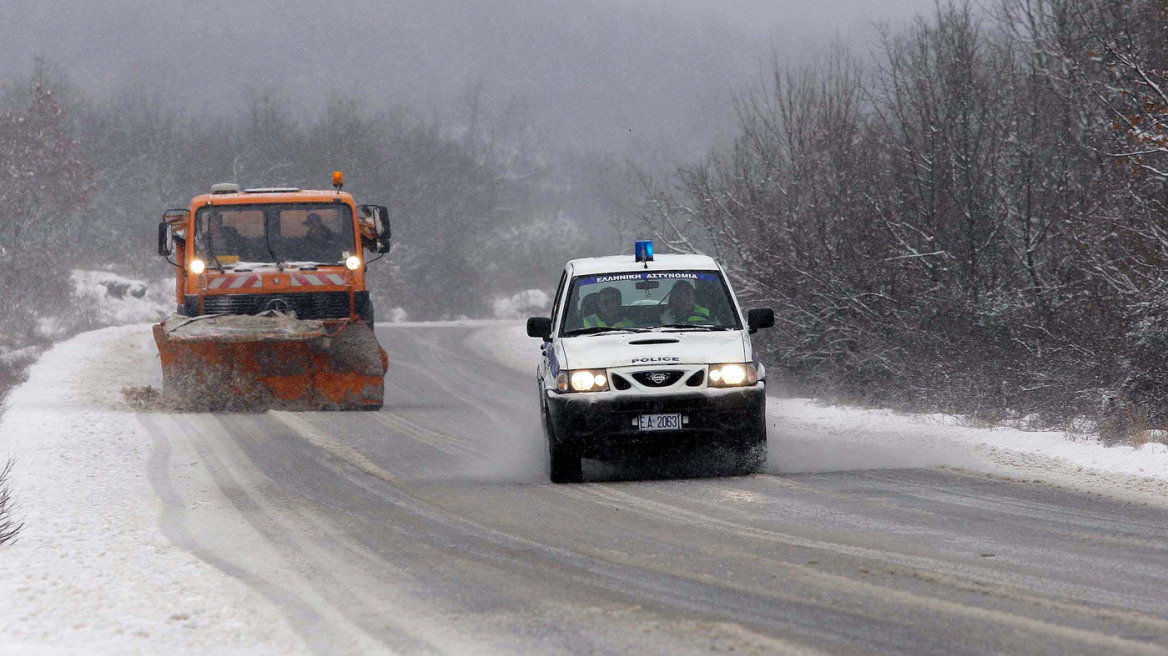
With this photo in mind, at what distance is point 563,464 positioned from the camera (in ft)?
33.6

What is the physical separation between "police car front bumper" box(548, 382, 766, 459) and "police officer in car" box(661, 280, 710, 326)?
45.9 inches

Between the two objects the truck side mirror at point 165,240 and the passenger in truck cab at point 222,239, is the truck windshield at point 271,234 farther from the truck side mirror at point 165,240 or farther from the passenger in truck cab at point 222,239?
the truck side mirror at point 165,240

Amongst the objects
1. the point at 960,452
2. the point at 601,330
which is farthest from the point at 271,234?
the point at 960,452

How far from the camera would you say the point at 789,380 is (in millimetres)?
20469

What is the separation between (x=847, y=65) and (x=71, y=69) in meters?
125

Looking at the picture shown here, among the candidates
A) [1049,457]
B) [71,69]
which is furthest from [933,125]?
[71,69]

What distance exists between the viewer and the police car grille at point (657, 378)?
10.0 m

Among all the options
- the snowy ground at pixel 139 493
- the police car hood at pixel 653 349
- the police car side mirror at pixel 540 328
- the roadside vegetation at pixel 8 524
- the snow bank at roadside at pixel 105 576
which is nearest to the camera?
the snow bank at roadside at pixel 105 576

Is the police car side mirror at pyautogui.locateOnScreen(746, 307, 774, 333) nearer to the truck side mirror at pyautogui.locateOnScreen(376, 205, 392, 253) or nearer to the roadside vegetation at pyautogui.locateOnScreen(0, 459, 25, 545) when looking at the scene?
the roadside vegetation at pyautogui.locateOnScreen(0, 459, 25, 545)

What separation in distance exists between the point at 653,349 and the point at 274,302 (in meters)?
7.94

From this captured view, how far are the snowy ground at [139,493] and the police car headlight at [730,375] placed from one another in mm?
1092

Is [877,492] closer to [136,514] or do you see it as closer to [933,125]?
[136,514]

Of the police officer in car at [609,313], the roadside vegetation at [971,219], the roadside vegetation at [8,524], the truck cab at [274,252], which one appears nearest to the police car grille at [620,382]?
the police officer in car at [609,313]

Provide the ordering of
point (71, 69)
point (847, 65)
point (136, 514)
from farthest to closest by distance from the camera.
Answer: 1. point (71, 69)
2. point (847, 65)
3. point (136, 514)
